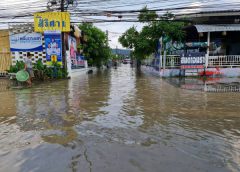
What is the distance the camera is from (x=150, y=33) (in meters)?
18.5

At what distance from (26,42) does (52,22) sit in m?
3.06

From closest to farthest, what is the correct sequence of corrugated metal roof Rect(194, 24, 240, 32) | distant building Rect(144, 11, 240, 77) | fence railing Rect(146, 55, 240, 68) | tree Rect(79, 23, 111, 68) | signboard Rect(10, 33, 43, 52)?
corrugated metal roof Rect(194, 24, 240, 32) < distant building Rect(144, 11, 240, 77) < fence railing Rect(146, 55, 240, 68) < signboard Rect(10, 33, 43, 52) < tree Rect(79, 23, 111, 68)

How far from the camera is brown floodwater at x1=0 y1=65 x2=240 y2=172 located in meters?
3.15

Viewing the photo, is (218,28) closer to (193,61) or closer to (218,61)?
(218,61)

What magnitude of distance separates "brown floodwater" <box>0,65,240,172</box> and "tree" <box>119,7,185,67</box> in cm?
1124

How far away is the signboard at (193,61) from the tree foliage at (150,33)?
92.7 inches

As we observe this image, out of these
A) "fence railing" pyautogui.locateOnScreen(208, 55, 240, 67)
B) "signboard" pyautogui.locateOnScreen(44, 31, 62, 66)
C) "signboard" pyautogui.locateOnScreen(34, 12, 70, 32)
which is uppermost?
"signboard" pyautogui.locateOnScreen(34, 12, 70, 32)

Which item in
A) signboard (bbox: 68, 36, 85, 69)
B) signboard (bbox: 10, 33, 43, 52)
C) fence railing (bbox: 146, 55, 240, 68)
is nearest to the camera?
fence railing (bbox: 146, 55, 240, 68)

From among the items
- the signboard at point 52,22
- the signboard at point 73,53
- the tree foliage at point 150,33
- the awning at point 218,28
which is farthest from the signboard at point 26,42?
the awning at point 218,28

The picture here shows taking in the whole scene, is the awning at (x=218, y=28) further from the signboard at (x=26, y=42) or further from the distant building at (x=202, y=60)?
the signboard at (x=26, y=42)

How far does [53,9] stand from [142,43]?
7.09m

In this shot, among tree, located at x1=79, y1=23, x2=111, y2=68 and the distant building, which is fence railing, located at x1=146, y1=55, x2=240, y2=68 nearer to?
the distant building

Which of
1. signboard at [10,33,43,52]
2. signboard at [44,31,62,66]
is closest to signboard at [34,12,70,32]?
signboard at [44,31,62,66]

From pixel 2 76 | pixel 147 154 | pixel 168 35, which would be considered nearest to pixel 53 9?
pixel 2 76
